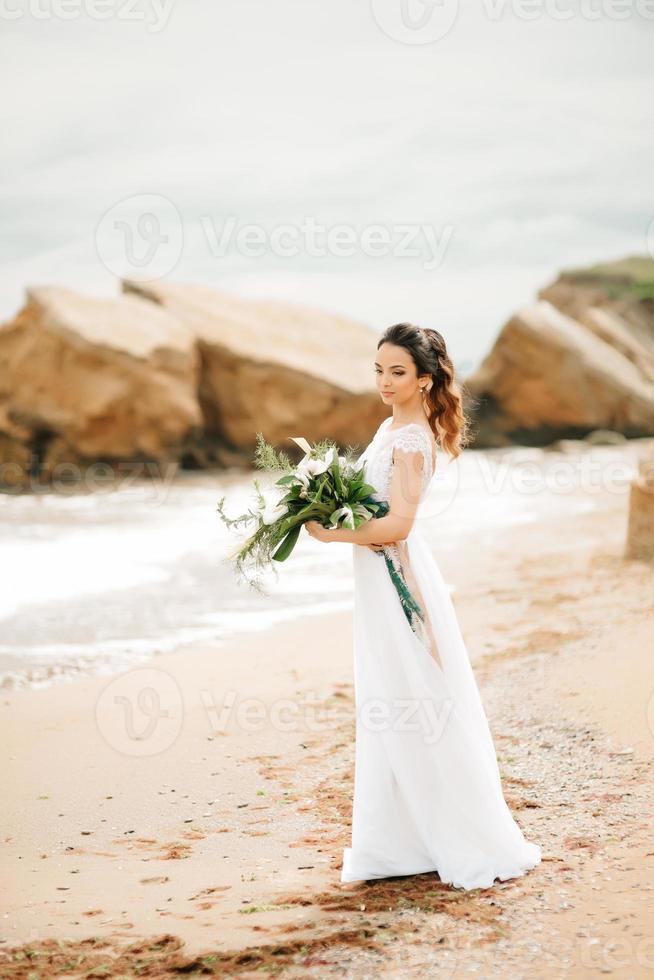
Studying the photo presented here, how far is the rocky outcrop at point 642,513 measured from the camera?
9484 mm

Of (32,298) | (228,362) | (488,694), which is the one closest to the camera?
(488,694)

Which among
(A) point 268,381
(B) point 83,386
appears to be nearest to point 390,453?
(B) point 83,386

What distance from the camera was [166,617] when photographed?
31.2ft

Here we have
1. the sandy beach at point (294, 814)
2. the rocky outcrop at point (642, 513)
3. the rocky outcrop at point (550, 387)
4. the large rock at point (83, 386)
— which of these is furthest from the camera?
the rocky outcrop at point (550, 387)

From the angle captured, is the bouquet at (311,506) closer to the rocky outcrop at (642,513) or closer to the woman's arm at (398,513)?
the woman's arm at (398,513)

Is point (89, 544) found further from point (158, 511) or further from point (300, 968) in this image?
point (300, 968)

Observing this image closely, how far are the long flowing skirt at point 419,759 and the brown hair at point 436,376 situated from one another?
0.51 m

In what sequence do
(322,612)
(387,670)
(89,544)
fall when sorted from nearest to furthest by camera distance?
(387,670), (322,612), (89,544)

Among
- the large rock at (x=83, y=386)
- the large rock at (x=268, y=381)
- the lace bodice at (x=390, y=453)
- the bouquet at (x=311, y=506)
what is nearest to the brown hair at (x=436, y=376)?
the lace bodice at (x=390, y=453)

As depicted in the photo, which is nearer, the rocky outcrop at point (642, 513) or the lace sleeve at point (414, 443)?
the lace sleeve at point (414, 443)

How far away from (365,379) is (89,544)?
10.8 m

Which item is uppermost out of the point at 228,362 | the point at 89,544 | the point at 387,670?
the point at 228,362

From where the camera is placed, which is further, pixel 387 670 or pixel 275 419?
pixel 275 419

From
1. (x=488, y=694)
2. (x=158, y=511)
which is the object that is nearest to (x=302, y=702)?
(x=488, y=694)
